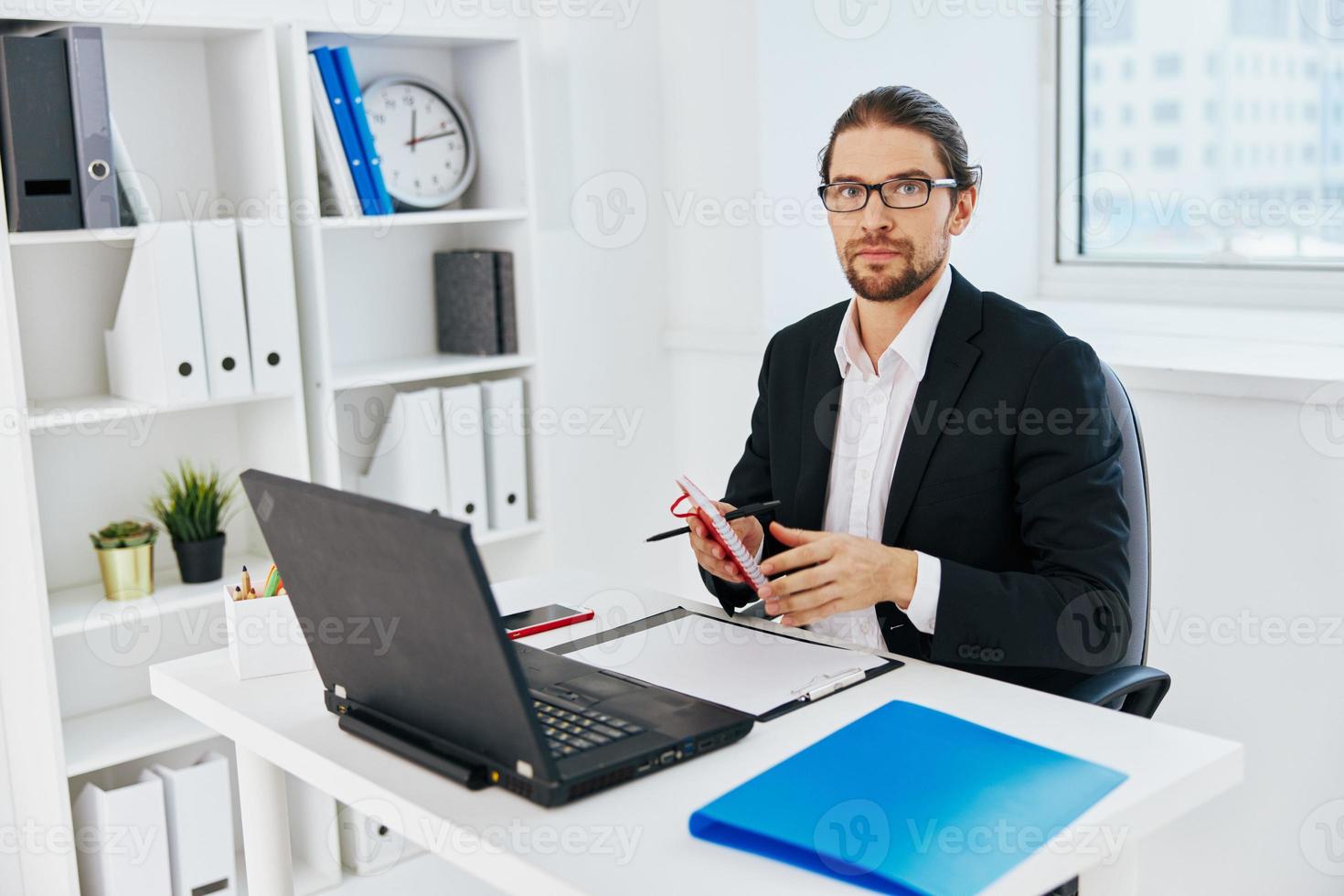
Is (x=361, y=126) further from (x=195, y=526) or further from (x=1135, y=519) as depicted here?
(x=1135, y=519)

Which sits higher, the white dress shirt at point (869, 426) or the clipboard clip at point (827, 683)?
the white dress shirt at point (869, 426)

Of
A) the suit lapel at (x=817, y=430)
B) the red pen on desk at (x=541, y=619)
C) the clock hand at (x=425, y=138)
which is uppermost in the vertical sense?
the clock hand at (x=425, y=138)

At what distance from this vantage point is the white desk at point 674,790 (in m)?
1.06

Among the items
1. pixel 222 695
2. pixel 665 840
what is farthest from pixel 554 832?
pixel 222 695

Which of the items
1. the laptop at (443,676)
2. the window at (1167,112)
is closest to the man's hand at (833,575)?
the laptop at (443,676)

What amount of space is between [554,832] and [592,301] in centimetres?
211

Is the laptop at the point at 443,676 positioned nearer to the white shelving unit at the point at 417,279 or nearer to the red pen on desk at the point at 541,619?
the red pen on desk at the point at 541,619

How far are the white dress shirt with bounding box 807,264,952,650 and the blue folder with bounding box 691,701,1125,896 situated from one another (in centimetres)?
54

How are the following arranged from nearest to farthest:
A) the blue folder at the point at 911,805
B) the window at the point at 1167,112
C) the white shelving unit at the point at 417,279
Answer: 1. the blue folder at the point at 911,805
2. the white shelving unit at the point at 417,279
3. the window at the point at 1167,112

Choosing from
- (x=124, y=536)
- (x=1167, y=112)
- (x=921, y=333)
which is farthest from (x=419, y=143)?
(x=1167, y=112)

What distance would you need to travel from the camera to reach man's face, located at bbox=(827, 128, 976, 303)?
178 cm

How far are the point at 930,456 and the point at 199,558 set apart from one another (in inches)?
58.2

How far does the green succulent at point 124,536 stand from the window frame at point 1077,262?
6.91 ft

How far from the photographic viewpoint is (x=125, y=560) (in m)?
2.42
